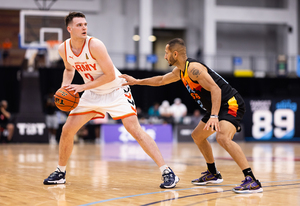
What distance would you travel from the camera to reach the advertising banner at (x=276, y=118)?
15977mm

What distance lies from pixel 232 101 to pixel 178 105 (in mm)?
13035

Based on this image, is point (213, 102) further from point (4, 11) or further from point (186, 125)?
point (4, 11)

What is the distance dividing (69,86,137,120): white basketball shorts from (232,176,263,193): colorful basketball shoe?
1.52m

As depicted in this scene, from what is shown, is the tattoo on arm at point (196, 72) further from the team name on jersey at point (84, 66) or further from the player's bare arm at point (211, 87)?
the team name on jersey at point (84, 66)

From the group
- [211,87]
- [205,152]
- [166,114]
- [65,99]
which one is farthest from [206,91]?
[166,114]

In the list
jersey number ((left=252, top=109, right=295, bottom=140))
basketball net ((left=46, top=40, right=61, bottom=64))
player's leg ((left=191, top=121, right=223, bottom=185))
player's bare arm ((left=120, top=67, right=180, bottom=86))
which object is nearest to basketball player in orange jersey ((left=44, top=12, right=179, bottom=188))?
player's bare arm ((left=120, top=67, right=180, bottom=86))

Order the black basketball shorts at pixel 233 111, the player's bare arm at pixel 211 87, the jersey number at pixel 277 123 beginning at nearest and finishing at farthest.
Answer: the player's bare arm at pixel 211 87 < the black basketball shorts at pixel 233 111 < the jersey number at pixel 277 123

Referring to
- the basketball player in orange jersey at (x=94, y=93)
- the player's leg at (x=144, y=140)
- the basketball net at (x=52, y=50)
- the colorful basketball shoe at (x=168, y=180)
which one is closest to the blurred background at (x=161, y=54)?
the basketball net at (x=52, y=50)

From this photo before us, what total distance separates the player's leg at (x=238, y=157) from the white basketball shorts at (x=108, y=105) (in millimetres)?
1128

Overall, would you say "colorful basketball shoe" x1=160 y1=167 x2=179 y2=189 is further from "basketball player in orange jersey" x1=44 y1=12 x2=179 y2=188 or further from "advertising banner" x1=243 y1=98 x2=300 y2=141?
"advertising banner" x1=243 y1=98 x2=300 y2=141

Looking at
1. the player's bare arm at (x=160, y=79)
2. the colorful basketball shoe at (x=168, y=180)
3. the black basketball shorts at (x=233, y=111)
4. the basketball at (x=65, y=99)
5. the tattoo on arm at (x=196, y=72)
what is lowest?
the colorful basketball shoe at (x=168, y=180)

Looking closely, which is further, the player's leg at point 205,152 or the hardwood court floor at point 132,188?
the player's leg at point 205,152

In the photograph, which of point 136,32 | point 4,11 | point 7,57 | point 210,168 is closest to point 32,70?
point 7,57

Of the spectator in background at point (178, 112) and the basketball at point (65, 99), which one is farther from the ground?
the basketball at point (65, 99)
